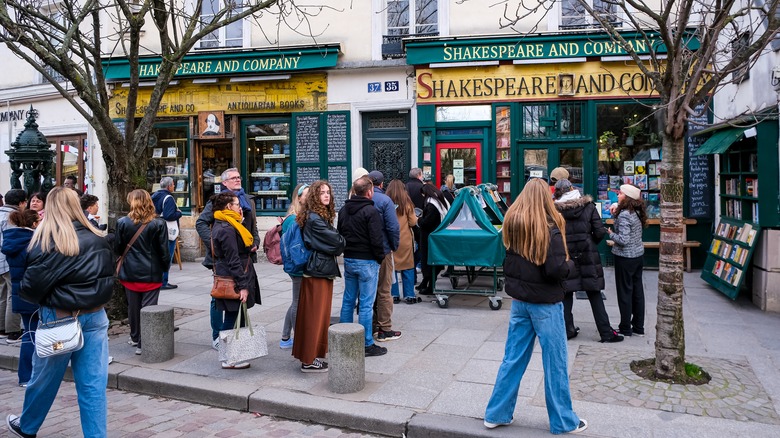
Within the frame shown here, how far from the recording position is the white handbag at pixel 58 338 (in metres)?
4.22

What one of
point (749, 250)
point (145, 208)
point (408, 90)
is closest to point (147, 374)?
point (145, 208)

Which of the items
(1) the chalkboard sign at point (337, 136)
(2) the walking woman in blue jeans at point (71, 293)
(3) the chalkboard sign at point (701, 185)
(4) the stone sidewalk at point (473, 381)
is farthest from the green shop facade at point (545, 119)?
(2) the walking woman in blue jeans at point (71, 293)

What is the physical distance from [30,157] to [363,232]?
6.51 metres

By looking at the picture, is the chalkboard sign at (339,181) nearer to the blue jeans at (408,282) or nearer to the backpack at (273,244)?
the blue jeans at (408,282)

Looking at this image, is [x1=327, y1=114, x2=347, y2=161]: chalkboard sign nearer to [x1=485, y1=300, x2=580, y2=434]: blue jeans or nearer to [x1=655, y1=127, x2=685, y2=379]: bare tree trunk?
[x1=655, y1=127, x2=685, y2=379]: bare tree trunk

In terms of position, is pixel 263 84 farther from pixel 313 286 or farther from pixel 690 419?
pixel 690 419

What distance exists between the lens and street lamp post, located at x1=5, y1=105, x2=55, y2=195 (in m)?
10.0

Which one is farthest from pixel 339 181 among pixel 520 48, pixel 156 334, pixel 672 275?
pixel 672 275

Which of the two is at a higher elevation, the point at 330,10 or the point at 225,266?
the point at 330,10

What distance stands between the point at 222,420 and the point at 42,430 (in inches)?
55.7

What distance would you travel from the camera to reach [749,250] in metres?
8.70

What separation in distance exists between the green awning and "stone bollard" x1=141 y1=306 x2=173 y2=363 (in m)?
7.77

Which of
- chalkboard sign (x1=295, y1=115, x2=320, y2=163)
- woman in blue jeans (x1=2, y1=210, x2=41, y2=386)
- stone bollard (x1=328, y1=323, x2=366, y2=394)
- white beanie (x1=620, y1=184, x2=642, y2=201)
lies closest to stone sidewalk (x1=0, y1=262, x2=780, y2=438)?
stone bollard (x1=328, y1=323, x2=366, y2=394)

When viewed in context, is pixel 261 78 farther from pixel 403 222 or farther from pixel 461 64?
pixel 403 222
